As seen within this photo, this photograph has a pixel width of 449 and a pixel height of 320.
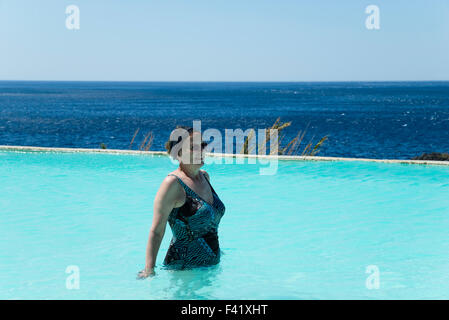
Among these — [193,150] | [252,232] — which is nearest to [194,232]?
[193,150]

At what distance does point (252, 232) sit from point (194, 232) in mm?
2373

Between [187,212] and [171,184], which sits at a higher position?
[171,184]

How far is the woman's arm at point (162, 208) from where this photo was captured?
3270 millimetres

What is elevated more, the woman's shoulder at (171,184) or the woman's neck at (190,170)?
the woman's neck at (190,170)

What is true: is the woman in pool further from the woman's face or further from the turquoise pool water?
the turquoise pool water

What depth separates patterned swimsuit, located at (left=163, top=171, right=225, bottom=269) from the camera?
345 cm

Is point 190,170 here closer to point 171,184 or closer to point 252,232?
point 171,184

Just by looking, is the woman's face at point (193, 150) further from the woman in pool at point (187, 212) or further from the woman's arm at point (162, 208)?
the woman's arm at point (162, 208)

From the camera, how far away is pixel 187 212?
345 centimetres

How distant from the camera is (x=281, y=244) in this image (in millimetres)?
5418

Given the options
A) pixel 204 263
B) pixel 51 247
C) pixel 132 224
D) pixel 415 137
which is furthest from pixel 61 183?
pixel 415 137

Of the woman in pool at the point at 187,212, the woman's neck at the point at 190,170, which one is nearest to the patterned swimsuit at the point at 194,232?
the woman in pool at the point at 187,212

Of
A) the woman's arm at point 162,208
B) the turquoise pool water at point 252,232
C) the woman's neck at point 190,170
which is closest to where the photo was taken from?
the woman's arm at point 162,208

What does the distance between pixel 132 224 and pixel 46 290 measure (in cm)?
205
